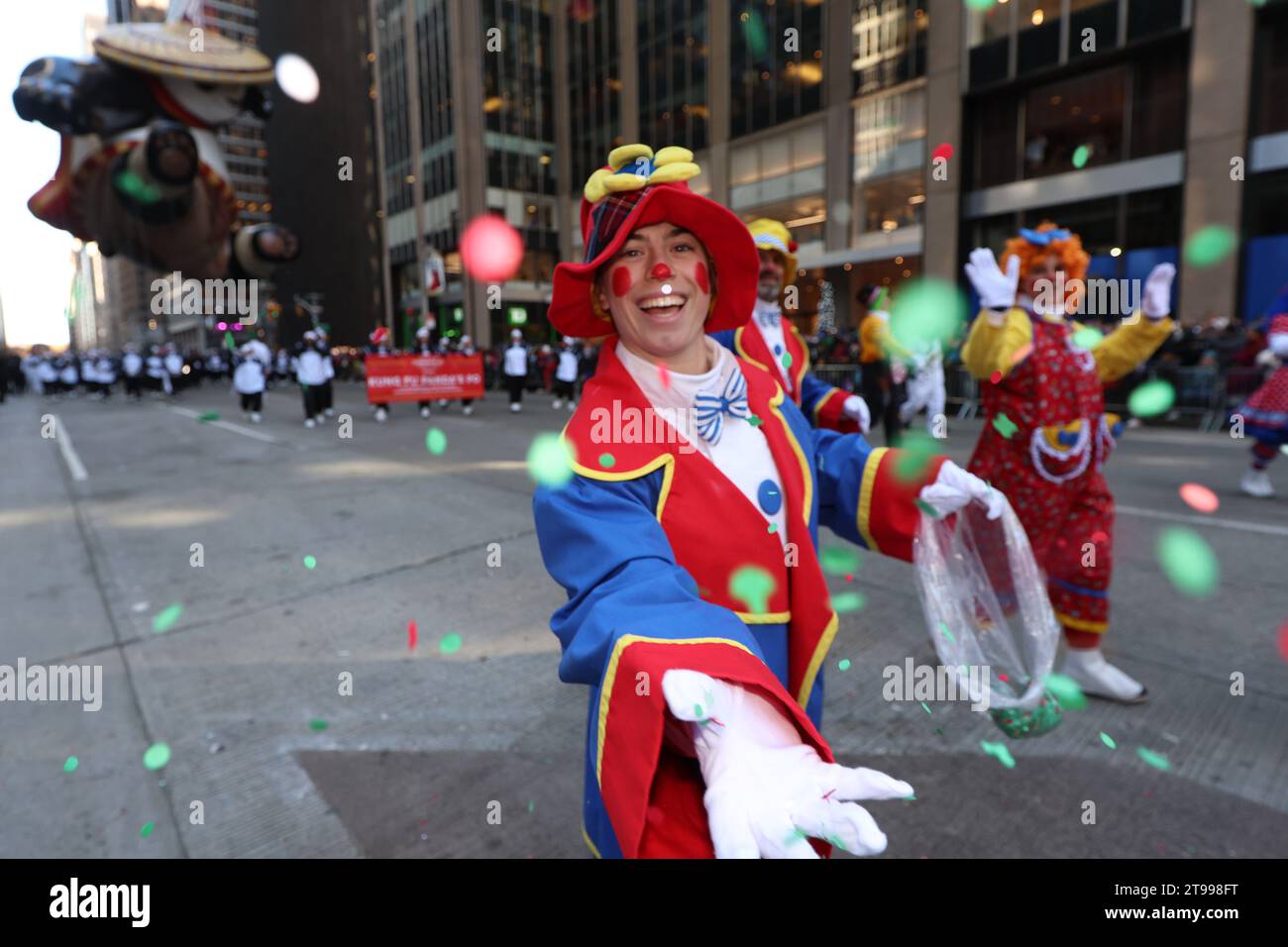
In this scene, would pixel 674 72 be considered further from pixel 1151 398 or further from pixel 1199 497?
pixel 1199 497

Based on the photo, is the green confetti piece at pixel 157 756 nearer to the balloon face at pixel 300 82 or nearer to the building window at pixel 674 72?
the building window at pixel 674 72

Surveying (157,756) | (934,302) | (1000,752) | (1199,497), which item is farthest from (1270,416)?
(934,302)

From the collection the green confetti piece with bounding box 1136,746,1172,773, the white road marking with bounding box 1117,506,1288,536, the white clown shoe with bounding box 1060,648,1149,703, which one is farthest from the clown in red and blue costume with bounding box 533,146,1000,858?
the white road marking with bounding box 1117,506,1288,536

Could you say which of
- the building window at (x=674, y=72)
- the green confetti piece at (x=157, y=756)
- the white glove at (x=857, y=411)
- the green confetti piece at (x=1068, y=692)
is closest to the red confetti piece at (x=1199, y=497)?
the green confetti piece at (x=1068, y=692)

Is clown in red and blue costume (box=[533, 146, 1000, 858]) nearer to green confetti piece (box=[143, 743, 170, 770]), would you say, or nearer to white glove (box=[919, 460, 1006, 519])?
white glove (box=[919, 460, 1006, 519])

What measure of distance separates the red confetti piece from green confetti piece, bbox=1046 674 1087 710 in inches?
162

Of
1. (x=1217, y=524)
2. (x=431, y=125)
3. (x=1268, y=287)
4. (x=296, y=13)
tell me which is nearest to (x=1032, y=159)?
(x=1268, y=287)

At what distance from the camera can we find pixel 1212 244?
1520 cm

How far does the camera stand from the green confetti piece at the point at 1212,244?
49.5 ft

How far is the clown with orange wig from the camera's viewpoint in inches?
129

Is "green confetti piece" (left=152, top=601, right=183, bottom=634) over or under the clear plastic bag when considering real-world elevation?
under

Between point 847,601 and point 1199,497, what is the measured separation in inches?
176

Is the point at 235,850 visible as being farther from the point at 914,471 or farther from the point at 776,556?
the point at 914,471

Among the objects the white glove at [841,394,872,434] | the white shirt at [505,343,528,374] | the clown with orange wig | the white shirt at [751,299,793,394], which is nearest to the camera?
the clown with orange wig
